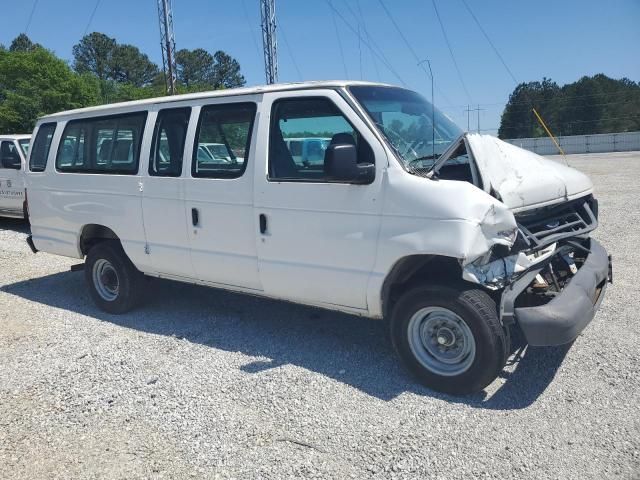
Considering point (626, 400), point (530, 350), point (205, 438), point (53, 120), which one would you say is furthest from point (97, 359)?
point (626, 400)

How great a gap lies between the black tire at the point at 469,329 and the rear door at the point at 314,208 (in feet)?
1.23

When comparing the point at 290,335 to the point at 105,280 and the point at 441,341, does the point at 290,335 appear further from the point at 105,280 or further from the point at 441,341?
the point at 105,280

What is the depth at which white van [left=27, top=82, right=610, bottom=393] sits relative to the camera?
3711 millimetres

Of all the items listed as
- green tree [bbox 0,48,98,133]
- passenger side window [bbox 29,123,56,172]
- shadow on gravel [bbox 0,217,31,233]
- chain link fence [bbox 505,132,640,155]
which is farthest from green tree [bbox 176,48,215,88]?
passenger side window [bbox 29,123,56,172]

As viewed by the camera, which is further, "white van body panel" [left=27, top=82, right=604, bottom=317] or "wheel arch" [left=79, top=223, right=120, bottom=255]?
"wheel arch" [left=79, top=223, right=120, bottom=255]

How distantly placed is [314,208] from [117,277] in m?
2.84

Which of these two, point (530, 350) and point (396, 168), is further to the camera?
point (530, 350)

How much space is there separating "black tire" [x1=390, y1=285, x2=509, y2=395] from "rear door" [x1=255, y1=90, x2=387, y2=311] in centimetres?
37

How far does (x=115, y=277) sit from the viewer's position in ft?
19.8

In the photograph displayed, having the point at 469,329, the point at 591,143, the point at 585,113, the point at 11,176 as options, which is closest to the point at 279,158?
the point at 469,329

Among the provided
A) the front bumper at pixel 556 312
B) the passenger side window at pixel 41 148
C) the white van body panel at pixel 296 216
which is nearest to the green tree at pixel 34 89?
the passenger side window at pixel 41 148

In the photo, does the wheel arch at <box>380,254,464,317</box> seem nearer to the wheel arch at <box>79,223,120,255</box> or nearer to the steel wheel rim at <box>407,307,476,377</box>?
the steel wheel rim at <box>407,307,476,377</box>

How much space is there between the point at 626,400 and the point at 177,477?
296cm

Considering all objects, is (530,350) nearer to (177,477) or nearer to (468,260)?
(468,260)
